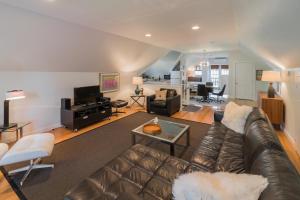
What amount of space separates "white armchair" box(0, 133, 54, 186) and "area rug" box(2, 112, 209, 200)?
109mm

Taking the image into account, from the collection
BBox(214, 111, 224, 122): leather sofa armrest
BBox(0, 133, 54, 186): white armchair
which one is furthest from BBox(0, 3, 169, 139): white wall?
BBox(214, 111, 224, 122): leather sofa armrest

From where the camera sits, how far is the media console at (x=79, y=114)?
3.96 meters

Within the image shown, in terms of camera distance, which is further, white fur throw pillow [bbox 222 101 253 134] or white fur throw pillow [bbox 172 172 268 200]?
white fur throw pillow [bbox 222 101 253 134]

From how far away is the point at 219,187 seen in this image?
0.93 m

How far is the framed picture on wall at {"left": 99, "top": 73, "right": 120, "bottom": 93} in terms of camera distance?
5484 mm

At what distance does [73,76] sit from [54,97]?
0.78 metres

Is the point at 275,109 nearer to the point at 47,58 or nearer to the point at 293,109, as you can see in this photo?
the point at 293,109

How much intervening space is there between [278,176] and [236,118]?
2.03 metres

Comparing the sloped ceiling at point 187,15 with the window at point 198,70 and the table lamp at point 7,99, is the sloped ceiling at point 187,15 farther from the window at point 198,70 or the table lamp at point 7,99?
the window at point 198,70

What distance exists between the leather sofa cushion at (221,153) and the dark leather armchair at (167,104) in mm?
2481

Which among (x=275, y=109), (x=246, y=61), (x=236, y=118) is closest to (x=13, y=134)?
(x=236, y=118)

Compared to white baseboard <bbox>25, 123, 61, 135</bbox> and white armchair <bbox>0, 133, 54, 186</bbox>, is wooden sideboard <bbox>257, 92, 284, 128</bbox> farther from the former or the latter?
white baseboard <bbox>25, 123, 61, 135</bbox>

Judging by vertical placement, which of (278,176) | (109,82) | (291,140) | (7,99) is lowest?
(291,140)

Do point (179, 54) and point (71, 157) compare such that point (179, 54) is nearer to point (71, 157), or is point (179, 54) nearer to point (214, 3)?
point (214, 3)
